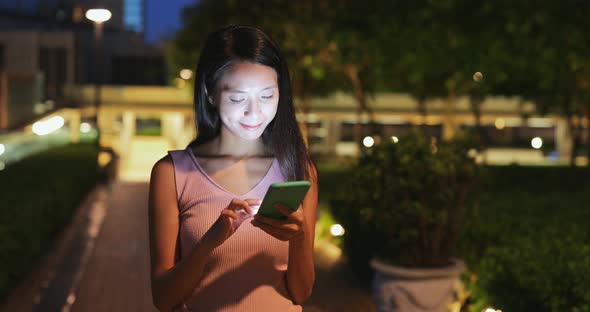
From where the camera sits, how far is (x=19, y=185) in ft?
44.7

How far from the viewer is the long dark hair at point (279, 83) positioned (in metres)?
2.45

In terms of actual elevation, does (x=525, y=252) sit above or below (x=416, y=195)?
below

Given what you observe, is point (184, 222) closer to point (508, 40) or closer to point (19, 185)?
point (19, 185)

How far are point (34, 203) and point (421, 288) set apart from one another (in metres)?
6.12

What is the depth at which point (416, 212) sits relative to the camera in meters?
6.94

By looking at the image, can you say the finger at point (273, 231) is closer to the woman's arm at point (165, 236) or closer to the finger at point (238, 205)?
the finger at point (238, 205)

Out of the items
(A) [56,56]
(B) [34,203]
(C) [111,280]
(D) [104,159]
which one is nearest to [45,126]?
(D) [104,159]

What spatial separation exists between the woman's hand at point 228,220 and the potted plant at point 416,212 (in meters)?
4.72

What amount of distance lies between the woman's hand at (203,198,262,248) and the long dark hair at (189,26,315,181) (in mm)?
287

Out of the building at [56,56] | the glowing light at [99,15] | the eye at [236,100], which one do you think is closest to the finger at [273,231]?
the eye at [236,100]

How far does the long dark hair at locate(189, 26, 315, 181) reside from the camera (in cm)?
245

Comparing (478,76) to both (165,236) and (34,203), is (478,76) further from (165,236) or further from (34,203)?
(165,236)

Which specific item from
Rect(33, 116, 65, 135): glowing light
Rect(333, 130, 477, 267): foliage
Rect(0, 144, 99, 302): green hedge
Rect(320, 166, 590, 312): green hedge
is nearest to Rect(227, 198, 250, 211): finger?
Rect(320, 166, 590, 312): green hedge

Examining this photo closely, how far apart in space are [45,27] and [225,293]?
7275 centimetres
